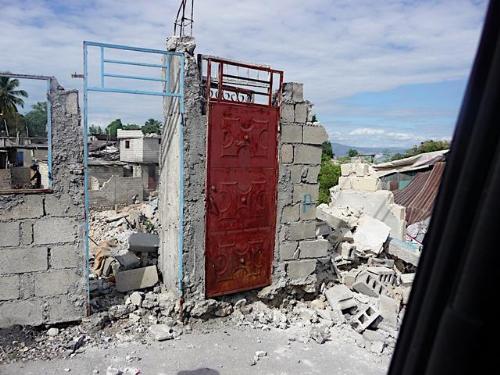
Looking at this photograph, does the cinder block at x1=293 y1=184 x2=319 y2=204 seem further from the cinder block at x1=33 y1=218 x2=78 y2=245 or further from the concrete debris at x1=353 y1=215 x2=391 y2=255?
the cinder block at x1=33 y1=218 x2=78 y2=245

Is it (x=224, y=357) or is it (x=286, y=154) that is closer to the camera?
(x=224, y=357)

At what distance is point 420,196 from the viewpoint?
49.1 feet

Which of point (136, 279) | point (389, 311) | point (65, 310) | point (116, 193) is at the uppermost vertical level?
point (136, 279)

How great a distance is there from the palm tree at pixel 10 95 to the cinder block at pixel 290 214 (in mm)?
36013

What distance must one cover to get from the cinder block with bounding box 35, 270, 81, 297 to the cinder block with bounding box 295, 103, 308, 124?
3733 millimetres

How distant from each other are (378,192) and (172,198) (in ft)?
23.1

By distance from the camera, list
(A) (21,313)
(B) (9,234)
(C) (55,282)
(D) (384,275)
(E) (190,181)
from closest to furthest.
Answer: (B) (9,234)
(A) (21,313)
(C) (55,282)
(E) (190,181)
(D) (384,275)

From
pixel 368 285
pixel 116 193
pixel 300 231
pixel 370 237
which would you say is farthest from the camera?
pixel 116 193

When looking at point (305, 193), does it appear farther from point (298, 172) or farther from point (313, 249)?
point (313, 249)

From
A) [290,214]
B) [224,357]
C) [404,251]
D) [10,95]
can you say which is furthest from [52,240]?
[10,95]

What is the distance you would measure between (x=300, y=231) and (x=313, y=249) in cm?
41

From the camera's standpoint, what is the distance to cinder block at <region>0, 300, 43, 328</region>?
4703 mm

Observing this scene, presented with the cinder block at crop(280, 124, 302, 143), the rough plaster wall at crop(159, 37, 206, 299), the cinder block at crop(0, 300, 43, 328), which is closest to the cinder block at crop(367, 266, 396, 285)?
the cinder block at crop(280, 124, 302, 143)

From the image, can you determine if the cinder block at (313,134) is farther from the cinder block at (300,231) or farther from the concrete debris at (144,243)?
the concrete debris at (144,243)
